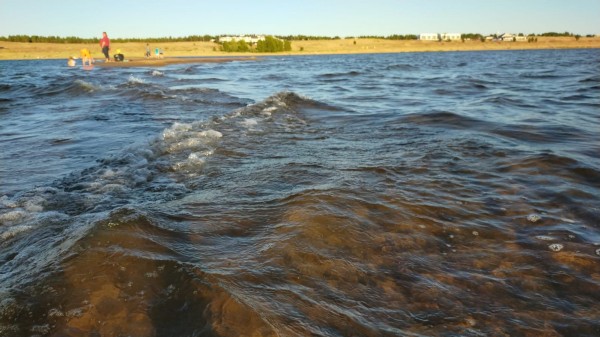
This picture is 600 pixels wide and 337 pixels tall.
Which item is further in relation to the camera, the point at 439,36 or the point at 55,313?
the point at 439,36

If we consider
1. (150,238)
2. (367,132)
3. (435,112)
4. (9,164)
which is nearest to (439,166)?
(367,132)

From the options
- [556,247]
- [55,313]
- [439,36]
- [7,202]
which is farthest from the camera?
[439,36]

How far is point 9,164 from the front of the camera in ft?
15.7

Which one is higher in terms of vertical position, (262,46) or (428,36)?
(428,36)

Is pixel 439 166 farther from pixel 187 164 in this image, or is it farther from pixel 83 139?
pixel 83 139

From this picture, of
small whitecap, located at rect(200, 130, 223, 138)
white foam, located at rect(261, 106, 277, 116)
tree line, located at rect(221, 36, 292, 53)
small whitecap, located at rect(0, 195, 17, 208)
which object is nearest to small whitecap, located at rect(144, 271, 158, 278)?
small whitecap, located at rect(0, 195, 17, 208)

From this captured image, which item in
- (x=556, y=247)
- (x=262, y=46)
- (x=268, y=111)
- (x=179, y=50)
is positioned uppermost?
(x=262, y=46)

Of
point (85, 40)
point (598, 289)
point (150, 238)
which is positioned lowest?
point (598, 289)

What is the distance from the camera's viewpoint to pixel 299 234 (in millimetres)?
2826

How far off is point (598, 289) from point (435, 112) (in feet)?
22.4

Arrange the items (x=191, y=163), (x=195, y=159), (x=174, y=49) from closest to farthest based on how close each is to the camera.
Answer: (x=191, y=163) → (x=195, y=159) → (x=174, y=49)

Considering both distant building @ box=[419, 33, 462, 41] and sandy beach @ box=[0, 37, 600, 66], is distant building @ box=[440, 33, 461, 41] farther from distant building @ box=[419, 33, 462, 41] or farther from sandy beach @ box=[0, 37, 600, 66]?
sandy beach @ box=[0, 37, 600, 66]

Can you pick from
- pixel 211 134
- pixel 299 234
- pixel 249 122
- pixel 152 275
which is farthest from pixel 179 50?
pixel 152 275

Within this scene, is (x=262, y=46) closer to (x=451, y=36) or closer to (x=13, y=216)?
(x=13, y=216)
